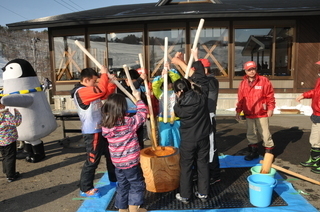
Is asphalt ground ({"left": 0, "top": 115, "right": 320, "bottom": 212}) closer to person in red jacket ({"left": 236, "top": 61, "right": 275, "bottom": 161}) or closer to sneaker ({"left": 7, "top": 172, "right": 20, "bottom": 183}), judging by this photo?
sneaker ({"left": 7, "top": 172, "right": 20, "bottom": 183})

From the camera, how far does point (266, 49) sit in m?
9.88

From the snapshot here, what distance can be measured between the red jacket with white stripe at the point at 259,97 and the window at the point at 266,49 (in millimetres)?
5832

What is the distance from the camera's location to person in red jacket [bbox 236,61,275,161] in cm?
414

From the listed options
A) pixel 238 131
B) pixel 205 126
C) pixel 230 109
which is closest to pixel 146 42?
pixel 230 109

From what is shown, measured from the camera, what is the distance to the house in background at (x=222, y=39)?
9281 mm

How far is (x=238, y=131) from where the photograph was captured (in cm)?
653

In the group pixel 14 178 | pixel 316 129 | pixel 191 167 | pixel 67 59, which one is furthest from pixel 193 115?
pixel 67 59

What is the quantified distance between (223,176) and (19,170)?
351 cm

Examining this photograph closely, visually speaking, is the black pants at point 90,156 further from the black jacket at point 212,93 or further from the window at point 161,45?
the window at point 161,45

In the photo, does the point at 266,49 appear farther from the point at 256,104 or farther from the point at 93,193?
the point at 93,193

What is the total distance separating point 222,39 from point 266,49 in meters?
1.86

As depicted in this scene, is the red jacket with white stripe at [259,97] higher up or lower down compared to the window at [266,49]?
lower down

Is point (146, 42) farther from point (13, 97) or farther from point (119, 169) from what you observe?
point (119, 169)

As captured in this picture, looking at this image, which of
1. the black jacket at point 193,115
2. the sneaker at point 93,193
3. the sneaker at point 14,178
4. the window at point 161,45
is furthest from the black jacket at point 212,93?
the window at point 161,45
